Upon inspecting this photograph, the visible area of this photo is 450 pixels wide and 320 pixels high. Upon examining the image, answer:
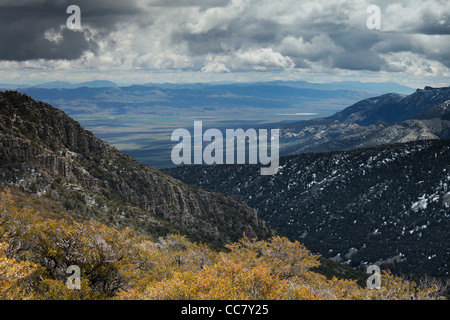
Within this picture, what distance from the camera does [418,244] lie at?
452ft

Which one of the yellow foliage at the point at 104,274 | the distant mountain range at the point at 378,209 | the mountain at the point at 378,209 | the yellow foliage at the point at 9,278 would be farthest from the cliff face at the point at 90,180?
the distant mountain range at the point at 378,209

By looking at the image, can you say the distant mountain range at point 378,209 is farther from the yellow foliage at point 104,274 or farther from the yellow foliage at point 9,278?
the yellow foliage at point 9,278

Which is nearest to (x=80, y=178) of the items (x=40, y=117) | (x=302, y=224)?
(x=40, y=117)

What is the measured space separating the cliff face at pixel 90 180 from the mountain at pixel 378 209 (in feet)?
183

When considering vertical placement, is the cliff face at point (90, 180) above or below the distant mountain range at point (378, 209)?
above

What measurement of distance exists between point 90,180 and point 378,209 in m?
130

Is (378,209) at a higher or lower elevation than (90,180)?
lower

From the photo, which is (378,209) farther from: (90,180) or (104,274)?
(104,274)

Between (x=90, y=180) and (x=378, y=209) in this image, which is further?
(x=378, y=209)

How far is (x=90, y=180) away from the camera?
78.0 metres

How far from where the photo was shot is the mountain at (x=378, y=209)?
138 metres

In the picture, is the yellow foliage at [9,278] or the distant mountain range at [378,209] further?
the distant mountain range at [378,209]

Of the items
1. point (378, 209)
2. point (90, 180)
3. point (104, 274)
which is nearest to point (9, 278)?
point (104, 274)

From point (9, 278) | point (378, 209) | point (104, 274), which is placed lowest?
point (378, 209)
